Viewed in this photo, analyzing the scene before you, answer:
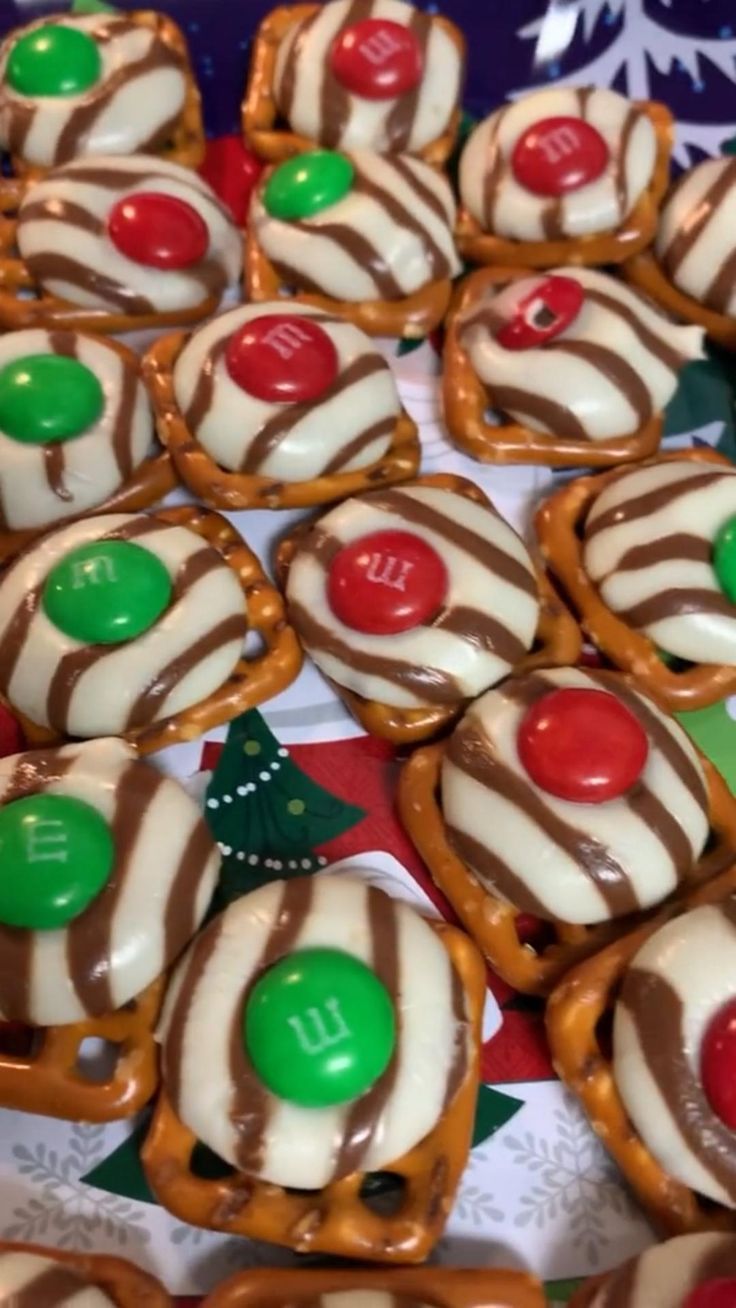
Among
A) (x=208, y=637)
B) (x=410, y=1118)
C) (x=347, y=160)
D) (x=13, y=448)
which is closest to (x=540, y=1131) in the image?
(x=410, y=1118)

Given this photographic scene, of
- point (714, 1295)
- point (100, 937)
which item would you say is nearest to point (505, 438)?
point (100, 937)

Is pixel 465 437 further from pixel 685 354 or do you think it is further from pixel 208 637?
pixel 208 637

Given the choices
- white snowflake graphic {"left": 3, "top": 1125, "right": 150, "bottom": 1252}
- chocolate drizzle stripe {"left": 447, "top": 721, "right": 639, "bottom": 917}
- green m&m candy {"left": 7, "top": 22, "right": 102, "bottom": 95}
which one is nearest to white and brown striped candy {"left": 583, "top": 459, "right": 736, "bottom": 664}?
chocolate drizzle stripe {"left": 447, "top": 721, "right": 639, "bottom": 917}

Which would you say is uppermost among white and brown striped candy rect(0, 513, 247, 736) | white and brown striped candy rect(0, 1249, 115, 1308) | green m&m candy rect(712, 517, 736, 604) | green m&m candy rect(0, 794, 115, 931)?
green m&m candy rect(712, 517, 736, 604)

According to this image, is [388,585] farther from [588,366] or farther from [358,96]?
[358,96]

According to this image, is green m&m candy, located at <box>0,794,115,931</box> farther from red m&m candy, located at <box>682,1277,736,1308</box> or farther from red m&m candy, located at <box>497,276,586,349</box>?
red m&m candy, located at <box>497,276,586,349</box>

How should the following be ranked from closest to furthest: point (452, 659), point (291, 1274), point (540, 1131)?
point (291, 1274)
point (540, 1131)
point (452, 659)

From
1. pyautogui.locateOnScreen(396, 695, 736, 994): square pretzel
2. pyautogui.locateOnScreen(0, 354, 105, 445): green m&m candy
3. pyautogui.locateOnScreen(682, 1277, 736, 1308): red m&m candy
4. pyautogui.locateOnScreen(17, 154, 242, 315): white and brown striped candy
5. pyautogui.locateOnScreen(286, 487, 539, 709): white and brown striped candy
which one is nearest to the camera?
pyautogui.locateOnScreen(682, 1277, 736, 1308): red m&m candy

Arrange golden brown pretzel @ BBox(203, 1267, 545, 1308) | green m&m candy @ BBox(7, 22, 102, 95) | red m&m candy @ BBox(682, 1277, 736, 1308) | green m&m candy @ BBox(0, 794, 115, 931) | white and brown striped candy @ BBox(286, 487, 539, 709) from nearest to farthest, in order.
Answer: red m&m candy @ BBox(682, 1277, 736, 1308) → golden brown pretzel @ BBox(203, 1267, 545, 1308) → green m&m candy @ BBox(0, 794, 115, 931) → white and brown striped candy @ BBox(286, 487, 539, 709) → green m&m candy @ BBox(7, 22, 102, 95)
